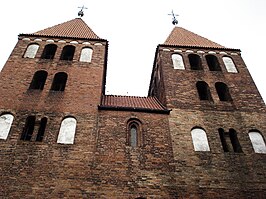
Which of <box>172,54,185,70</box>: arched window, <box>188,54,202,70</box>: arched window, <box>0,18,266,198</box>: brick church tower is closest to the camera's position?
<box>0,18,266,198</box>: brick church tower

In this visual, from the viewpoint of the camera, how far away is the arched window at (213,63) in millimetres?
15655

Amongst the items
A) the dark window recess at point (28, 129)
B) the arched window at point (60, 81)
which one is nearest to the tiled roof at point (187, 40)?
the arched window at point (60, 81)

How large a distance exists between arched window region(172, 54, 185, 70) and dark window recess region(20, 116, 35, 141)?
726 cm

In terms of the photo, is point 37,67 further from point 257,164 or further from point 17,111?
point 257,164

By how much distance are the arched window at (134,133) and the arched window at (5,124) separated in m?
4.28

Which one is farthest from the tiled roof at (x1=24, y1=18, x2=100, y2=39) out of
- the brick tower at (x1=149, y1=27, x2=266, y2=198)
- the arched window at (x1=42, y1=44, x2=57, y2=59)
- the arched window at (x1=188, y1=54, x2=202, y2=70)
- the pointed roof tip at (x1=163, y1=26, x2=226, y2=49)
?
the arched window at (x1=188, y1=54, x2=202, y2=70)

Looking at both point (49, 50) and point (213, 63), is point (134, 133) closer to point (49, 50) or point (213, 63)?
point (213, 63)

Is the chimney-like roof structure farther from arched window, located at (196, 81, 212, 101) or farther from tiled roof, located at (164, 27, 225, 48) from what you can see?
arched window, located at (196, 81, 212, 101)

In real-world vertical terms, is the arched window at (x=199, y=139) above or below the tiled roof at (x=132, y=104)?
below

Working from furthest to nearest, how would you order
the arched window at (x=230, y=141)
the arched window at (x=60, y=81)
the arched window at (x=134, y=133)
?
the arched window at (x=60, y=81) < the arched window at (x=230, y=141) < the arched window at (x=134, y=133)

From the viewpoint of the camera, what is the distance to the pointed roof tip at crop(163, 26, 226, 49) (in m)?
17.0

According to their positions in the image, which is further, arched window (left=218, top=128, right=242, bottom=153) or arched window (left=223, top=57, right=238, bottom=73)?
arched window (left=223, top=57, right=238, bottom=73)

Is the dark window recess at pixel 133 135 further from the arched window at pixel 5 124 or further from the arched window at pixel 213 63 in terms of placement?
the arched window at pixel 213 63

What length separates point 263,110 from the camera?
12781 millimetres
